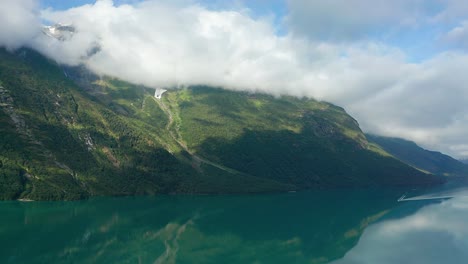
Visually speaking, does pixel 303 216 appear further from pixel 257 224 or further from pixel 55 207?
pixel 55 207

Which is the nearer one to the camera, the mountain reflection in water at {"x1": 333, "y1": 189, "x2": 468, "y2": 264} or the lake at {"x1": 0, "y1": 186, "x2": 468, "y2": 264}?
the lake at {"x1": 0, "y1": 186, "x2": 468, "y2": 264}

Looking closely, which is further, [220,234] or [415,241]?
[415,241]

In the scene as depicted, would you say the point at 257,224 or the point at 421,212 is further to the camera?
the point at 421,212

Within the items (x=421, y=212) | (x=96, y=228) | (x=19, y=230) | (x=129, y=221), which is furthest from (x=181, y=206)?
(x=421, y=212)

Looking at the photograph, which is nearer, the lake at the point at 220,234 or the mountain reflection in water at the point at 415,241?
the lake at the point at 220,234

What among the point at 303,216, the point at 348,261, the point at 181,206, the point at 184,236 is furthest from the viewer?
the point at 181,206

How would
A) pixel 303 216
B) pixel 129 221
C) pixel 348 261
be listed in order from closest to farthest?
pixel 348 261 < pixel 129 221 < pixel 303 216

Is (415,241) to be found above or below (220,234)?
above
